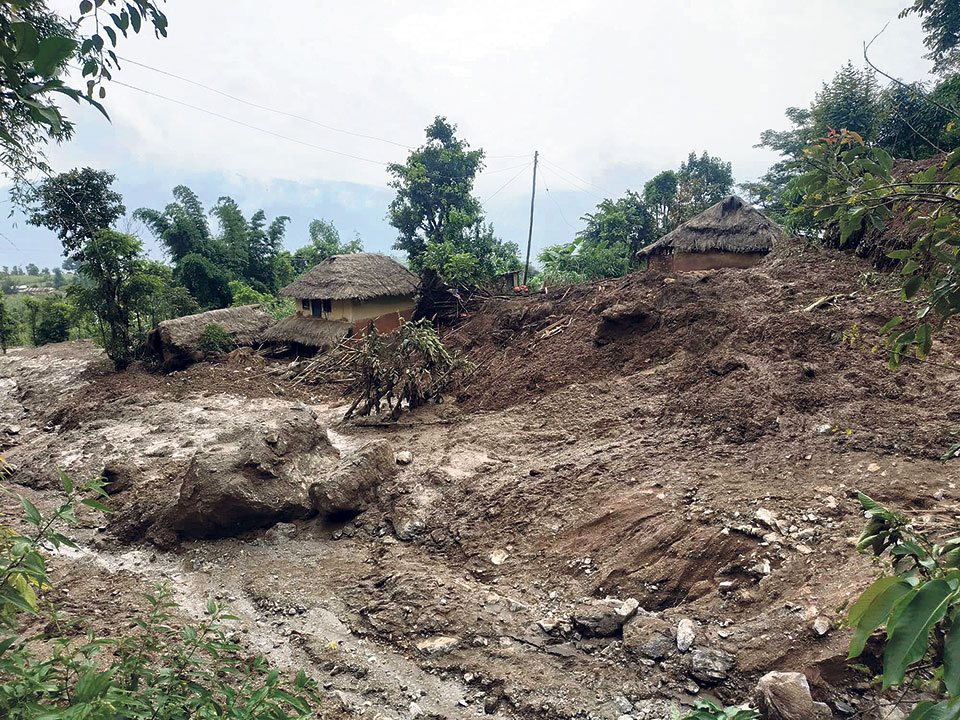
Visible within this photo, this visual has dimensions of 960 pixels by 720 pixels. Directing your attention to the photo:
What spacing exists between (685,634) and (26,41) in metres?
4.25

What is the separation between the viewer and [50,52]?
39.3 inches

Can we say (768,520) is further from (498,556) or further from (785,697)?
(498,556)

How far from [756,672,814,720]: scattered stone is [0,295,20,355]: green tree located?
72.5 feet

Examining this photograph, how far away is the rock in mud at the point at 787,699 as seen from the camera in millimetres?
2824

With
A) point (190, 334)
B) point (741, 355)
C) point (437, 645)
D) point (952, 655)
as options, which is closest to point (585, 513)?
point (437, 645)

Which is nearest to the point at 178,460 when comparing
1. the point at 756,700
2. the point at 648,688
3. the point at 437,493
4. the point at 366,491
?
the point at 366,491

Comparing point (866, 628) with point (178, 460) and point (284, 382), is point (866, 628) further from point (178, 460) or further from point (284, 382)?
point (284, 382)

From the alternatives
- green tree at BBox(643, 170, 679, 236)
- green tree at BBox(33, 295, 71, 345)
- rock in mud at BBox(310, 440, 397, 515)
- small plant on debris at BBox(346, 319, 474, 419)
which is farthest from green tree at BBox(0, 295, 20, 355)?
green tree at BBox(643, 170, 679, 236)

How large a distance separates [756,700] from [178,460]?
24.6 ft

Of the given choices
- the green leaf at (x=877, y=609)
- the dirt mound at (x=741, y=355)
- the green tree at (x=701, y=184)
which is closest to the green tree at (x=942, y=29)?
the green tree at (x=701, y=184)

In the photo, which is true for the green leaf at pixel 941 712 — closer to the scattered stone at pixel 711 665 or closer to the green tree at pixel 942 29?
the scattered stone at pixel 711 665

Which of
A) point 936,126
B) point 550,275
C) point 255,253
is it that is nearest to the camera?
point 936,126

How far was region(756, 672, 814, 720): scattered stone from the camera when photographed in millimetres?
2824

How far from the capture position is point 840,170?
186cm
